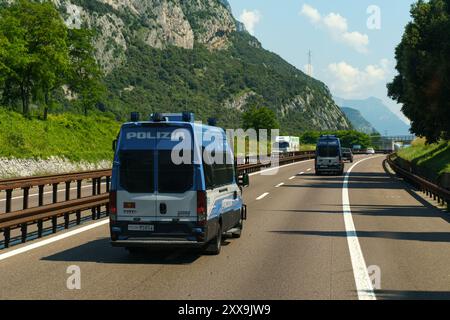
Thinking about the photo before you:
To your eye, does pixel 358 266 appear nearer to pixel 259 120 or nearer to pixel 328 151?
pixel 328 151

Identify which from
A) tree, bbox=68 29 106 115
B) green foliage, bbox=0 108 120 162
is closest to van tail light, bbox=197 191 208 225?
green foliage, bbox=0 108 120 162

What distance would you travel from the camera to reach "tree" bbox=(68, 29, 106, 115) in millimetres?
71250

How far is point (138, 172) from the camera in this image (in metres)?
10.7

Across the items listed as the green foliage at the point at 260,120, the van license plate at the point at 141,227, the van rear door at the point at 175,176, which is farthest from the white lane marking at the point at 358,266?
the green foliage at the point at 260,120

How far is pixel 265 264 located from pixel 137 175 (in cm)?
254

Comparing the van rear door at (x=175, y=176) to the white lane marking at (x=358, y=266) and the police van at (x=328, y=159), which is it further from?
the police van at (x=328, y=159)

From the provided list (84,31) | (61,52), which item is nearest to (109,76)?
(84,31)

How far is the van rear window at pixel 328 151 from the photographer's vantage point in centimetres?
4497

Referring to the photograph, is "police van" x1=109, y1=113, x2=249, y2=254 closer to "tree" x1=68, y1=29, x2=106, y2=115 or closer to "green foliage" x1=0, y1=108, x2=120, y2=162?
"green foliage" x1=0, y1=108, x2=120, y2=162

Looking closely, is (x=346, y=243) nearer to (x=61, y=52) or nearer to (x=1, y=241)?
(x=1, y=241)

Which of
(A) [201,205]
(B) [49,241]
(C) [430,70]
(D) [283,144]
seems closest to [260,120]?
(D) [283,144]

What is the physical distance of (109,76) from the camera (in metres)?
179

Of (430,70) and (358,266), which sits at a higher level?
(430,70)

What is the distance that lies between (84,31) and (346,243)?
210 feet
